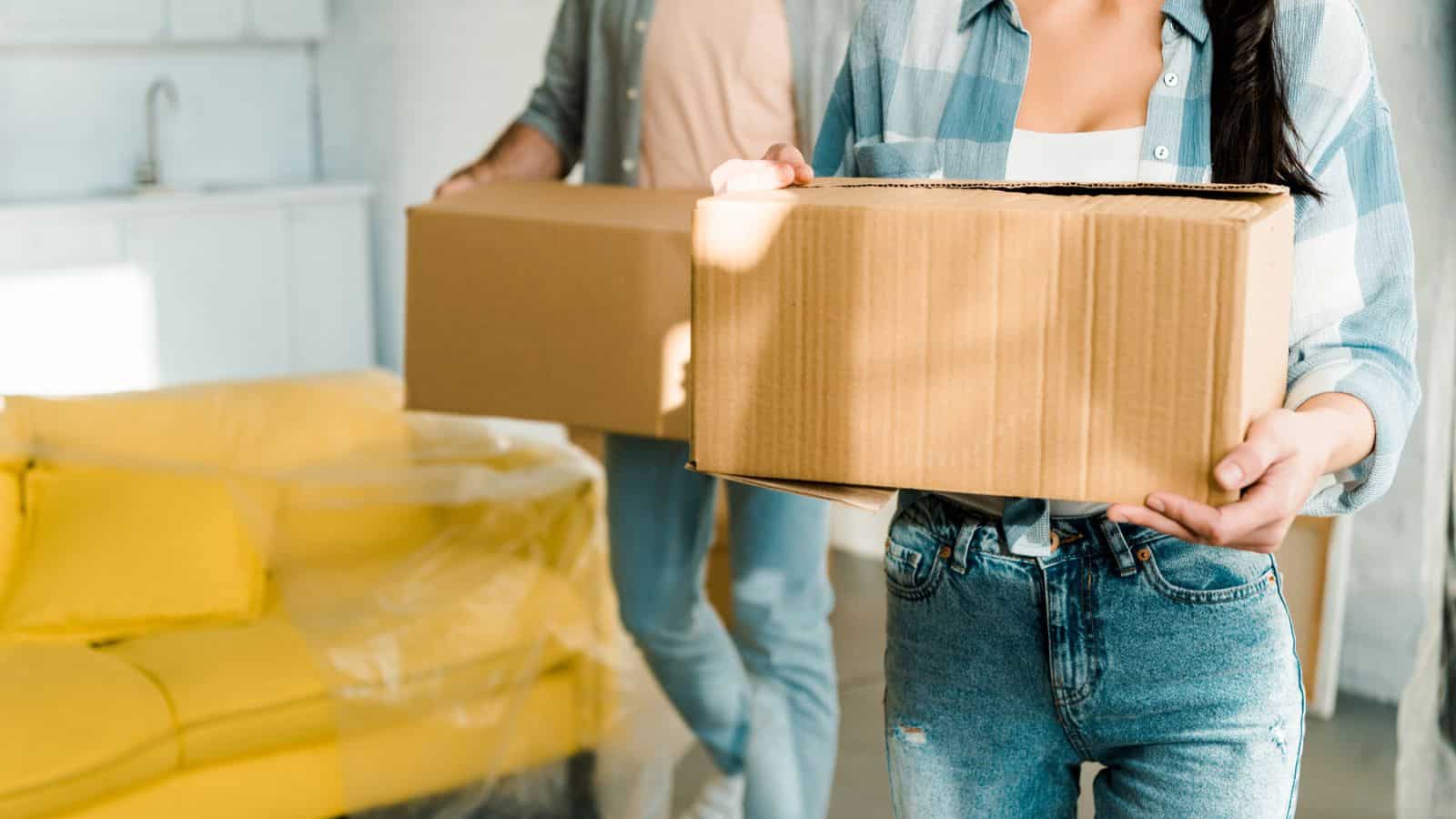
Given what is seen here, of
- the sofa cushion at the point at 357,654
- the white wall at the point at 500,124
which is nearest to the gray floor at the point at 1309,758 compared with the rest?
the white wall at the point at 500,124

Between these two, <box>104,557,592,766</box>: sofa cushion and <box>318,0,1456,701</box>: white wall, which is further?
<box>318,0,1456,701</box>: white wall

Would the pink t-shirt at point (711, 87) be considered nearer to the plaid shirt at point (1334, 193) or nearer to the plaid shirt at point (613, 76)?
the plaid shirt at point (613, 76)

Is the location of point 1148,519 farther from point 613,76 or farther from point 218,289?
point 218,289

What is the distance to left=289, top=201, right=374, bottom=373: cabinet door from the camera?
4492mm

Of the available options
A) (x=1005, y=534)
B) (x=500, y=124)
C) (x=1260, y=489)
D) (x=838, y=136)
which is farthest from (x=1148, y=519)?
(x=500, y=124)

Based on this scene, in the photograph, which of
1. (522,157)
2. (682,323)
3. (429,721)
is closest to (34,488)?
(429,721)

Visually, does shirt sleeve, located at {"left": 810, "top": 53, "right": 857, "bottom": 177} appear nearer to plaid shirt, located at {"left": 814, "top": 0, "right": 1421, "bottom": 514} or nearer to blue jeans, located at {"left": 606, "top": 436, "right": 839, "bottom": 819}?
plaid shirt, located at {"left": 814, "top": 0, "right": 1421, "bottom": 514}

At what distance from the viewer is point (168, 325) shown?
4.26 meters

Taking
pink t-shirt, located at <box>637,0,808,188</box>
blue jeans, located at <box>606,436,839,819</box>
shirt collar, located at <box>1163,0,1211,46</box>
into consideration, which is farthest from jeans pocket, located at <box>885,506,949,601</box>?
pink t-shirt, located at <box>637,0,808,188</box>

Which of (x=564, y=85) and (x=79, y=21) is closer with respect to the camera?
(x=564, y=85)

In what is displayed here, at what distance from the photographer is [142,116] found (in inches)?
179

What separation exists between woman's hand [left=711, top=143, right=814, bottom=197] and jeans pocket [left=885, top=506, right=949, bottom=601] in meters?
0.24

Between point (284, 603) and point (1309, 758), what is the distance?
1.63 meters

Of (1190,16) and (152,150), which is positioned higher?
(1190,16)
